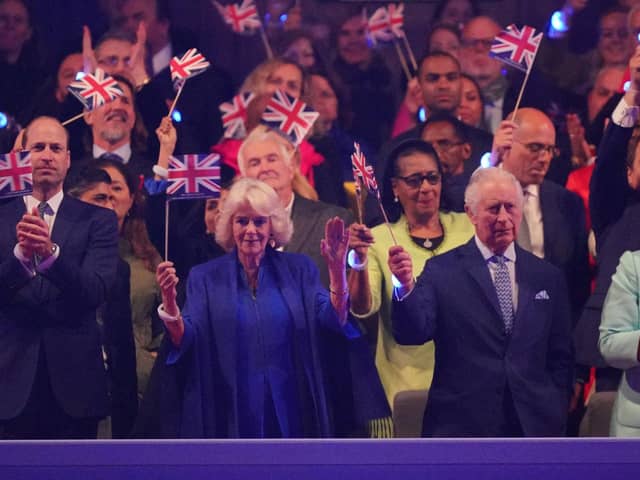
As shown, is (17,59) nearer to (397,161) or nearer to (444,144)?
(397,161)

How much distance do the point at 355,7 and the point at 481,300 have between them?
1482 millimetres

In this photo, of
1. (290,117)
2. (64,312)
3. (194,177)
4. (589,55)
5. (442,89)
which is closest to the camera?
(64,312)

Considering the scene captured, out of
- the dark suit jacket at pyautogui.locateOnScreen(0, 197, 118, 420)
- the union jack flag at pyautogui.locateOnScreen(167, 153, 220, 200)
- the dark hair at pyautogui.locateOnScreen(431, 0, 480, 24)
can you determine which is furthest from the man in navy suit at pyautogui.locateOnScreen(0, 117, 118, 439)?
the dark hair at pyautogui.locateOnScreen(431, 0, 480, 24)

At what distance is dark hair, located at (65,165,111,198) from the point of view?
4.93 metres

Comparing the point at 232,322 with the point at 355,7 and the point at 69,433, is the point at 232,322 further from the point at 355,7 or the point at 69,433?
the point at 355,7

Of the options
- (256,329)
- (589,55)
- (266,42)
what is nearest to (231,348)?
(256,329)

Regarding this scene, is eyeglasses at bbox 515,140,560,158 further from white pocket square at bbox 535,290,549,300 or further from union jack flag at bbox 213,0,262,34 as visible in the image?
union jack flag at bbox 213,0,262,34

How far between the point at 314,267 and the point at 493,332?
62cm

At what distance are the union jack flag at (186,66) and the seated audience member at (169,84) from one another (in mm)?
204

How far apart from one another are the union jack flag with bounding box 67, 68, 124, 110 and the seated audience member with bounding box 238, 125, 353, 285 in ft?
1.63

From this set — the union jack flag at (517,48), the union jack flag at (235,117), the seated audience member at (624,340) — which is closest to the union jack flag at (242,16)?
the union jack flag at (235,117)

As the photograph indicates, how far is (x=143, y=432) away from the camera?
4.80 meters

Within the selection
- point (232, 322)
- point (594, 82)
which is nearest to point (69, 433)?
point (232, 322)

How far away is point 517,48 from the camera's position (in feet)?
16.8
